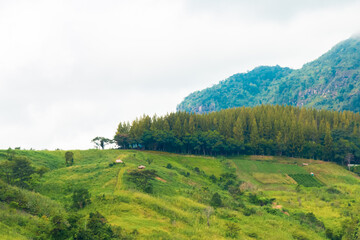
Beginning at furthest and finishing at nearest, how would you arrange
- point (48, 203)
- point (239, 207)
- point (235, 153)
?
point (235, 153) → point (239, 207) → point (48, 203)

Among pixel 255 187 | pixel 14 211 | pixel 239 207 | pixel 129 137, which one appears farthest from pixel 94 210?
pixel 129 137

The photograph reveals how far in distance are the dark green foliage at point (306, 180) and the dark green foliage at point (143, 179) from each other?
160 feet

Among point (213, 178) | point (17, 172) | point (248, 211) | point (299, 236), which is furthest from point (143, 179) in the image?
point (213, 178)

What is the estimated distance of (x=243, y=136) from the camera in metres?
105

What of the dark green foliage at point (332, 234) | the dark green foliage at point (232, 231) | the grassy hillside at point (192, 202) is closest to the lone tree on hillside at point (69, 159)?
the grassy hillside at point (192, 202)

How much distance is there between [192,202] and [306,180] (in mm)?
48715

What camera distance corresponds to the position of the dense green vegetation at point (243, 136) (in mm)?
97312

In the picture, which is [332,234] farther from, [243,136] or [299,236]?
[243,136]

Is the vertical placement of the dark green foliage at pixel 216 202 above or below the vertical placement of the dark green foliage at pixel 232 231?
above

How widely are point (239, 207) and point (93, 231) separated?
98.6ft

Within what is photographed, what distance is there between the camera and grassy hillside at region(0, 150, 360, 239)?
31625 millimetres

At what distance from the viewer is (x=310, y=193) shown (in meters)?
66.1

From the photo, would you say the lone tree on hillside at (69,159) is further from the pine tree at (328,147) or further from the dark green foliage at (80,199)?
the pine tree at (328,147)

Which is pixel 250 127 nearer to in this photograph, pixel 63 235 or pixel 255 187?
pixel 255 187
